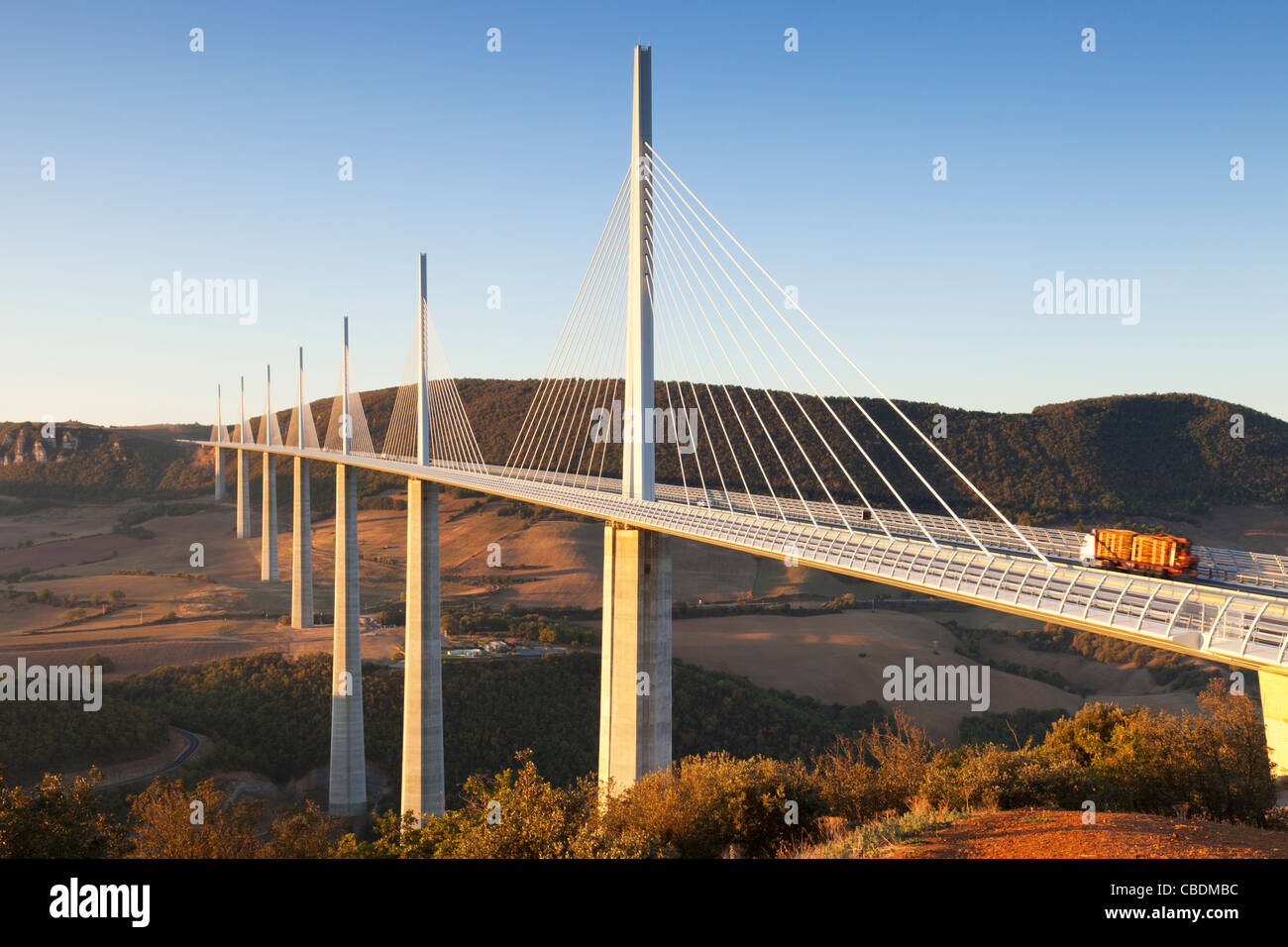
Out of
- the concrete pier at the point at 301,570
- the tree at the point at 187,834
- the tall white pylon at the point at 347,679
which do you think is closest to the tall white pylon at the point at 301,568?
the concrete pier at the point at 301,570

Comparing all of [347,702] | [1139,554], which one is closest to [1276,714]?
[1139,554]

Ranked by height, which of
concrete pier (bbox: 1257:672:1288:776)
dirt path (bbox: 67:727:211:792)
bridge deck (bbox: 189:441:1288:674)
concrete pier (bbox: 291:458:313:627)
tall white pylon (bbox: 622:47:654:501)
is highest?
tall white pylon (bbox: 622:47:654:501)

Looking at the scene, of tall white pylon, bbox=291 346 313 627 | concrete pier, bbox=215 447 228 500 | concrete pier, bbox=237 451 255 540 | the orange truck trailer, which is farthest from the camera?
concrete pier, bbox=215 447 228 500

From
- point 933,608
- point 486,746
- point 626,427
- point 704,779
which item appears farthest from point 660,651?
point 933,608

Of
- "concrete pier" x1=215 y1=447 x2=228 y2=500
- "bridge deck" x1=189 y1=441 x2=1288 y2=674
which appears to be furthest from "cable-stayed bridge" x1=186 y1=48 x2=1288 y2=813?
"concrete pier" x1=215 y1=447 x2=228 y2=500

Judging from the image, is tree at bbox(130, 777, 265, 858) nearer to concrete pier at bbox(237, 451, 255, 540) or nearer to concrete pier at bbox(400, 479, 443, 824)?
concrete pier at bbox(400, 479, 443, 824)

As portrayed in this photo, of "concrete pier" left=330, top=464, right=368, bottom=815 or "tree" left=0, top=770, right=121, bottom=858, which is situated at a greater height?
"tree" left=0, top=770, right=121, bottom=858
